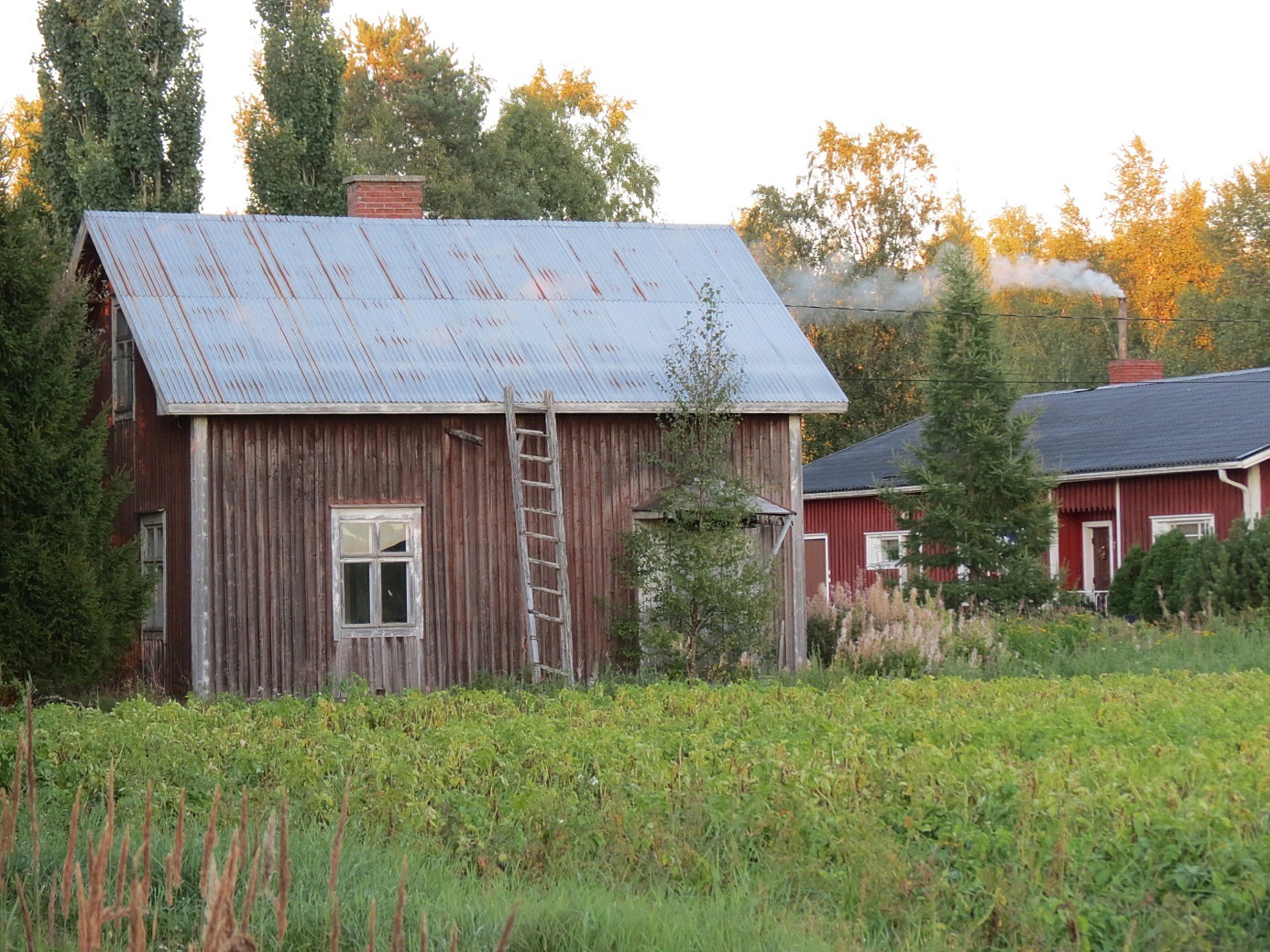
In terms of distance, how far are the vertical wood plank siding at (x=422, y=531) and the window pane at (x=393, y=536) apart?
0.21 meters

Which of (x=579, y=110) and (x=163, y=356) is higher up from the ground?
(x=579, y=110)

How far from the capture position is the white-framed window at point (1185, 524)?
2478 cm

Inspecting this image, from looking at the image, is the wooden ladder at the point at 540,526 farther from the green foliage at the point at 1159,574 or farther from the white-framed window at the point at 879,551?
the white-framed window at the point at 879,551

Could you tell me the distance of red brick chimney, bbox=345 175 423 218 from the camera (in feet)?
68.9

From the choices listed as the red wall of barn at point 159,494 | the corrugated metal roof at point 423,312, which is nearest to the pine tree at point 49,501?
the red wall of barn at point 159,494

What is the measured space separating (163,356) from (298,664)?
11.3 ft

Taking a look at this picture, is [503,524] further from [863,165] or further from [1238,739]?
[863,165]

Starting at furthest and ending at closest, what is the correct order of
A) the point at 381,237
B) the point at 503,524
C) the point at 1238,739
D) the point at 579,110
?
1. the point at 579,110
2. the point at 381,237
3. the point at 503,524
4. the point at 1238,739

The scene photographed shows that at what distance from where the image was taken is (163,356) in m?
16.5

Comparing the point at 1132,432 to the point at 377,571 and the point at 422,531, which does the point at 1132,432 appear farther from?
the point at 377,571

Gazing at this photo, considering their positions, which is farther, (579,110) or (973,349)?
(579,110)

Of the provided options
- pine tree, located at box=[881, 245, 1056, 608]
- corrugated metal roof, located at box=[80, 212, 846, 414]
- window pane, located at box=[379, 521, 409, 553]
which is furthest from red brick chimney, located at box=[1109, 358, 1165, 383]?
window pane, located at box=[379, 521, 409, 553]

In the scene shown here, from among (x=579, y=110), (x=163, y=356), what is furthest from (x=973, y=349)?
(x=579, y=110)

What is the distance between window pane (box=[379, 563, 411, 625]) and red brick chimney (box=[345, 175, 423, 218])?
19.1ft
